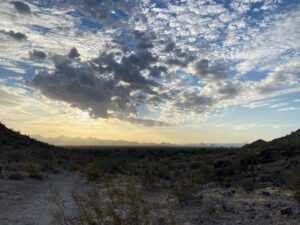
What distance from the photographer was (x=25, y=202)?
46.0ft

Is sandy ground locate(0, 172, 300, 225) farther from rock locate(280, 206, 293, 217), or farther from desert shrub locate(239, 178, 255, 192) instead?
desert shrub locate(239, 178, 255, 192)

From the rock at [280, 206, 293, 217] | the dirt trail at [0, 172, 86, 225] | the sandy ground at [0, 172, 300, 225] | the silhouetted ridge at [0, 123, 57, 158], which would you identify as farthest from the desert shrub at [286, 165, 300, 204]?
the silhouetted ridge at [0, 123, 57, 158]

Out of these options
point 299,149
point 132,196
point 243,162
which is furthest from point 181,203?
point 299,149

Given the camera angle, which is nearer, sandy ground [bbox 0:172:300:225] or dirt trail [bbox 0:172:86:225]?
sandy ground [bbox 0:172:300:225]

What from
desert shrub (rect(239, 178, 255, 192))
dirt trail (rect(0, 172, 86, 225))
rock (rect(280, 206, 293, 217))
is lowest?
dirt trail (rect(0, 172, 86, 225))

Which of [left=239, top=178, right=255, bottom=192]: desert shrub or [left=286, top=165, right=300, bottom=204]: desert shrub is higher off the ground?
[left=286, top=165, right=300, bottom=204]: desert shrub

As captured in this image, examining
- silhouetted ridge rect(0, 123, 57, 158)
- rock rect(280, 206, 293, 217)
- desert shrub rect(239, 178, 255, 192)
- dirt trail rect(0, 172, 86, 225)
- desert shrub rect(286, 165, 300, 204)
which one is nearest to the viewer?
rock rect(280, 206, 293, 217)

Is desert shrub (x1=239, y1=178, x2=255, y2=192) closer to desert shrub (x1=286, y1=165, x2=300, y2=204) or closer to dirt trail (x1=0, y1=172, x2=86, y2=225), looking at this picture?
desert shrub (x1=286, y1=165, x2=300, y2=204)

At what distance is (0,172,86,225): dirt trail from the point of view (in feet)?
35.3

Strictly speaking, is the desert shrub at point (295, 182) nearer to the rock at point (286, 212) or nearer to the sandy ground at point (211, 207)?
the sandy ground at point (211, 207)

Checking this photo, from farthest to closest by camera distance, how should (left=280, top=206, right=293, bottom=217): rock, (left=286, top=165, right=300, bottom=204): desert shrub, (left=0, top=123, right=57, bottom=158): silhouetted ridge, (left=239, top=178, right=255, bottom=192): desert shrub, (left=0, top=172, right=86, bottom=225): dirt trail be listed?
(left=0, top=123, right=57, bottom=158): silhouetted ridge → (left=239, top=178, right=255, bottom=192): desert shrub → (left=286, top=165, right=300, bottom=204): desert shrub → (left=0, top=172, right=86, bottom=225): dirt trail → (left=280, top=206, right=293, bottom=217): rock

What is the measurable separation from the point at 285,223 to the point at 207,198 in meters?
4.64

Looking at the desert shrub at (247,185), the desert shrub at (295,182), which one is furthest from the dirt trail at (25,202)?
the desert shrub at (295,182)

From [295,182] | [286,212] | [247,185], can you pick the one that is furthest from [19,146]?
[286,212]
